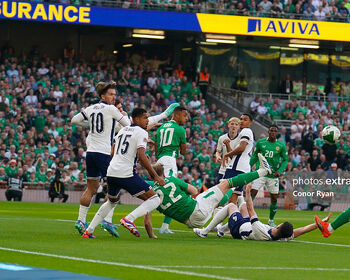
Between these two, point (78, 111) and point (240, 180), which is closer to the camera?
point (240, 180)

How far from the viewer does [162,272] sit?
30.5ft

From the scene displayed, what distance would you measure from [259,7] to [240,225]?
26.8 m

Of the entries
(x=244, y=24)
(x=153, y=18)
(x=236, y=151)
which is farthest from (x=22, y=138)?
(x=236, y=151)

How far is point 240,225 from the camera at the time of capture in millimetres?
13930

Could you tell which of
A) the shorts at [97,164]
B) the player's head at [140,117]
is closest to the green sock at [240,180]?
the player's head at [140,117]

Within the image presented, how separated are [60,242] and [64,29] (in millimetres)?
28493

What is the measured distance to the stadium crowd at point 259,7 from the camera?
123ft

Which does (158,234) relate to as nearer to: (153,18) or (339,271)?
(339,271)

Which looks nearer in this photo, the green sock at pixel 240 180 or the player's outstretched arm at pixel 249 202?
the green sock at pixel 240 180

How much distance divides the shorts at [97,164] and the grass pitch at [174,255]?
0.99 m

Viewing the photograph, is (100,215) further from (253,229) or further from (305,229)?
(305,229)

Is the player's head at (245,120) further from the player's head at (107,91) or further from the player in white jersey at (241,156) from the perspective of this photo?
the player's head at (107,91)

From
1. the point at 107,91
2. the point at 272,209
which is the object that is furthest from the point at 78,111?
the point at 107,91

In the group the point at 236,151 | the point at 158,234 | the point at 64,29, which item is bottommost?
the point at 158,234
